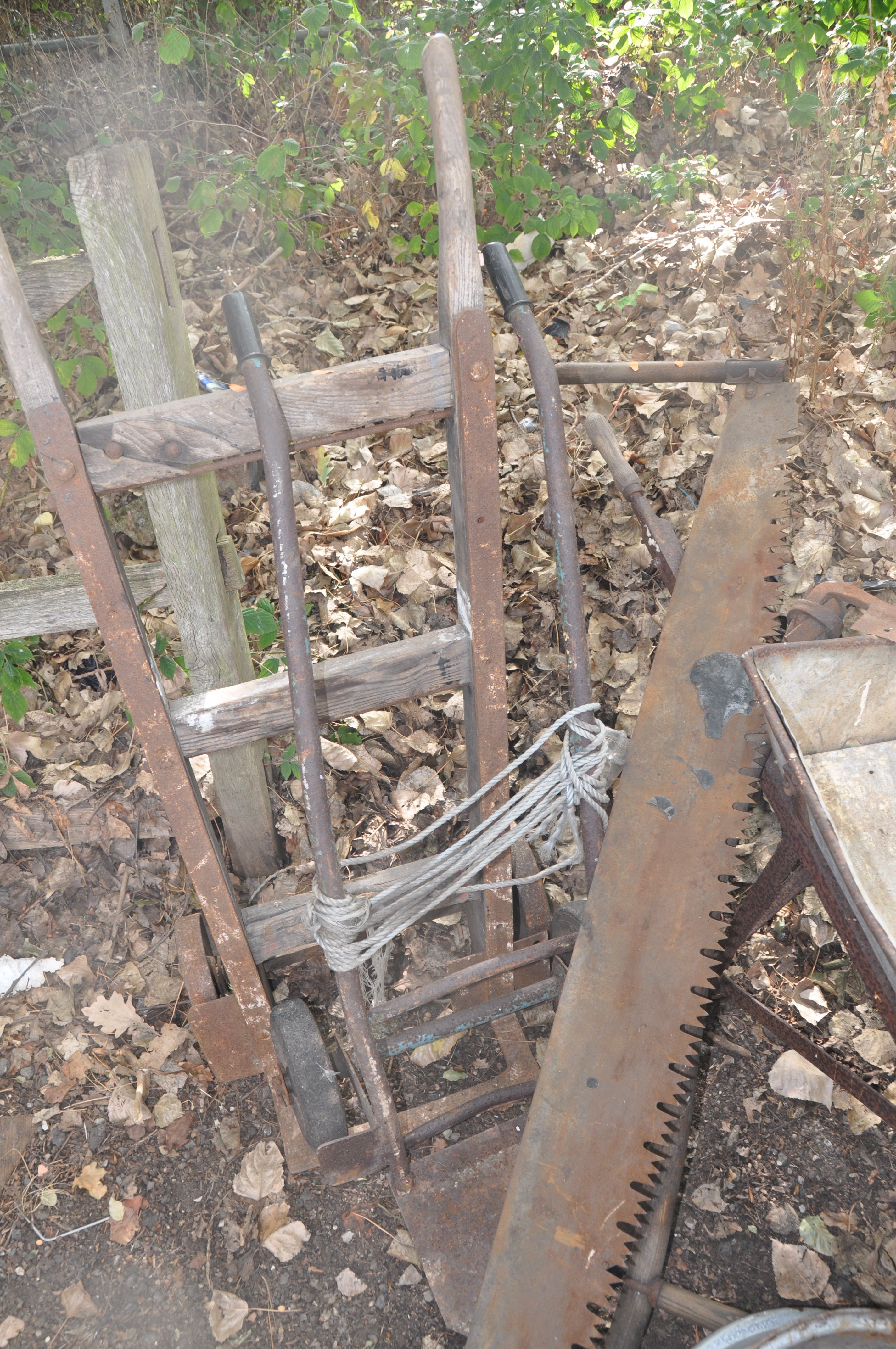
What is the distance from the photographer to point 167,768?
194 cm

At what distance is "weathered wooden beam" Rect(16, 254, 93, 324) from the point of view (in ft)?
6.89

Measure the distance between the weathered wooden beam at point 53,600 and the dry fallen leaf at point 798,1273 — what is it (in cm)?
231

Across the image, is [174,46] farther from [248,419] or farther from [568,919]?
[568,919]

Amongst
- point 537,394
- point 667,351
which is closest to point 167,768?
point 537,394

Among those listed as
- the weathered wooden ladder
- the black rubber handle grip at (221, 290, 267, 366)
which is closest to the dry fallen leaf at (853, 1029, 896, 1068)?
the weathered wooden ladder

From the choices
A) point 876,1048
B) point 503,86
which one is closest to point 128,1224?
point 876,1048

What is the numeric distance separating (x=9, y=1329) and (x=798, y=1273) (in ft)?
6.52

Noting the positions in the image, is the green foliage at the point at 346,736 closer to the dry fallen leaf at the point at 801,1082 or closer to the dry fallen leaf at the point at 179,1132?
the dry fallen leaf at the point at 179,1132

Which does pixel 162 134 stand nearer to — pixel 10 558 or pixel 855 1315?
Answer: pixel 10 558

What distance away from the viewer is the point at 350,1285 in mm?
2232

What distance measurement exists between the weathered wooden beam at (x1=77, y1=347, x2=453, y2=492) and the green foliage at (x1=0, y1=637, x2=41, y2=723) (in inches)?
48.8

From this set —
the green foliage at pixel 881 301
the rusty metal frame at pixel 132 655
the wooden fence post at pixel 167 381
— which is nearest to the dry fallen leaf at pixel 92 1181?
the rusty metal frame at pixel 132 655

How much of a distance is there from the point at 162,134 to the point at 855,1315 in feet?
18.5

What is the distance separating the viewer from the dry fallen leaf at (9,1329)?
2.20 meters
